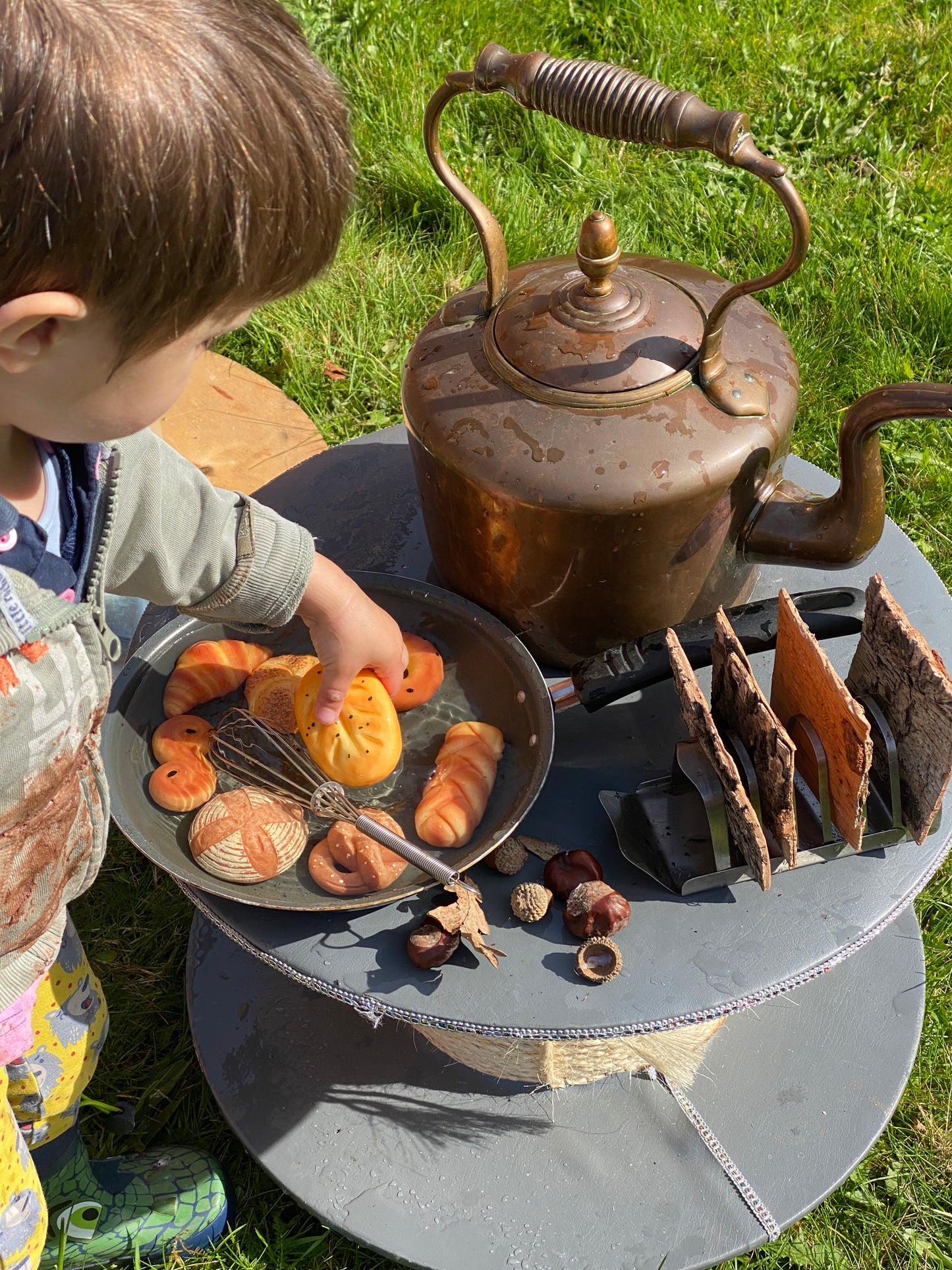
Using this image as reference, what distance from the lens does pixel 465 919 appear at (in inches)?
41.0

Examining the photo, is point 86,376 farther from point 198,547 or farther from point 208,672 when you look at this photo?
point 208,672

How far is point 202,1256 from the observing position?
150 centimetres

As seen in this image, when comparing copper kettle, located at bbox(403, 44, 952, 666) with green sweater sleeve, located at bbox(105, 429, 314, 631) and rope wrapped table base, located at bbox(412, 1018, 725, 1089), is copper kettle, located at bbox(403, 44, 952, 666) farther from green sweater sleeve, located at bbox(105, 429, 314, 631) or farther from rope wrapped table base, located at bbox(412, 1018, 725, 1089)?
rope wrapped table base, located at bbox(412, 1018, 725, 1089)

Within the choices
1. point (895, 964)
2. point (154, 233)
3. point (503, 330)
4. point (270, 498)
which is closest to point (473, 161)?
point (270, 498)

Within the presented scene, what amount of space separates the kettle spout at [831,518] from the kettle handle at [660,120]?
109mm

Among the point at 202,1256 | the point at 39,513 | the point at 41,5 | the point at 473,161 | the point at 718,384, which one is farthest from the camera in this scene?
the point at 473,161

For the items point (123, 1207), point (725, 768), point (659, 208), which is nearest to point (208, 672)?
point (725, 768)

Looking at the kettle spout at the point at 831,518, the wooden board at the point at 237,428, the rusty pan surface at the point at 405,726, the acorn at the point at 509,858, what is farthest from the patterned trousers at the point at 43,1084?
the wooden board at the point at 237,428

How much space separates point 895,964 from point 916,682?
2.76 ft

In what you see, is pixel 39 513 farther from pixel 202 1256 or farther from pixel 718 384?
pixel 202 1256

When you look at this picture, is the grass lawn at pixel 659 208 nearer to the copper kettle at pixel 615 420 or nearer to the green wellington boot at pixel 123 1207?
the green wellington boot at pixel 123 1207

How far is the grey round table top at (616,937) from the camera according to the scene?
1.03m

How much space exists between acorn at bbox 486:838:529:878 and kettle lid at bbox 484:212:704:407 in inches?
17.5

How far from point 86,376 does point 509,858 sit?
616 mm
